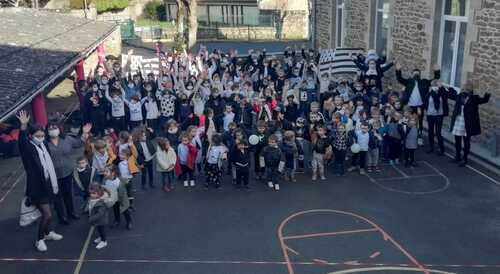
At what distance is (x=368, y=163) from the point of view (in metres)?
11.3

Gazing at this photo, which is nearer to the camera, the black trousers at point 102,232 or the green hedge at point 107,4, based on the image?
the black trousers at point 102,232

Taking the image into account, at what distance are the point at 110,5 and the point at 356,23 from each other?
2790cm

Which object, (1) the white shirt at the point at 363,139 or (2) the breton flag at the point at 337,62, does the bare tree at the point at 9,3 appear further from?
(1) the white shirt at the point at 363,139

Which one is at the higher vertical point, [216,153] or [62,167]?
[62,167]

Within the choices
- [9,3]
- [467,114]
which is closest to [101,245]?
[467,114]

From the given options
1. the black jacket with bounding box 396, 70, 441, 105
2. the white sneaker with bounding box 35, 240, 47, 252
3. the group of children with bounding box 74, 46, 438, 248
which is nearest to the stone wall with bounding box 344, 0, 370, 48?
the group of children with bounding box 74, 46, 438, 248

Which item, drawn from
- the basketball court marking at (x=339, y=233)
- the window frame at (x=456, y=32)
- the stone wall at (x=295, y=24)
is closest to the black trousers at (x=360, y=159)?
the basketball court marking at (x=339, y=233)

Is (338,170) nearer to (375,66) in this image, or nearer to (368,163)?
(368,163)

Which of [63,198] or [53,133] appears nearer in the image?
[53,133]

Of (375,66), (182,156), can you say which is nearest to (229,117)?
(182,156)

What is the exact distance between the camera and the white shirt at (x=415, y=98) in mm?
12852

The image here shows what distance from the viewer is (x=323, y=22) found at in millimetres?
24031

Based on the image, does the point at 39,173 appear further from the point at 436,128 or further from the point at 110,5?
the point at 110,5

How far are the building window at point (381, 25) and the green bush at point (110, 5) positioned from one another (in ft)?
93.6
